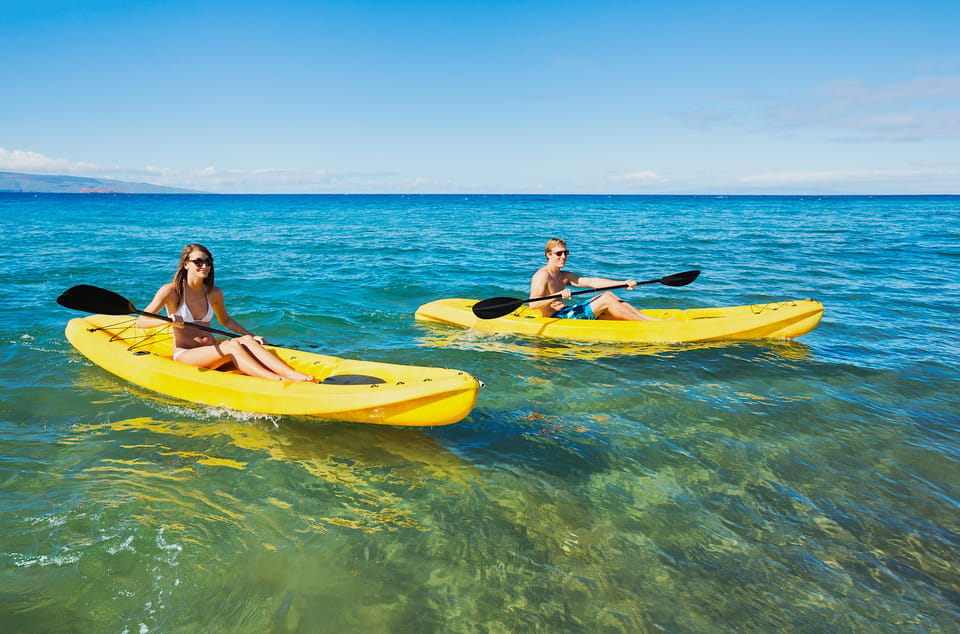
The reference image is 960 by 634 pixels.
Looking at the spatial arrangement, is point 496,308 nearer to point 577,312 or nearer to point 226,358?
point 577,312

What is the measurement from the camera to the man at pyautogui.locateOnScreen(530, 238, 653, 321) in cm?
748

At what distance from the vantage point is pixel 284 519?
11.6 ft

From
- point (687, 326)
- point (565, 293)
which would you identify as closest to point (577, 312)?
point (565, 293)

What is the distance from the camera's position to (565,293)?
291 inches

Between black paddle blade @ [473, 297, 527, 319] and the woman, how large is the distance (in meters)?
3.09

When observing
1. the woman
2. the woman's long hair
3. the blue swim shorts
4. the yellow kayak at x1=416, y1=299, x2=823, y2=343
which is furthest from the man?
the woman's long hair

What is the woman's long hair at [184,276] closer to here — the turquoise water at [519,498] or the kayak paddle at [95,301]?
the kayak paddle at [95,301]

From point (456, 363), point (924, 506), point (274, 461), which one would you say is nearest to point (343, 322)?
point (456, 363)

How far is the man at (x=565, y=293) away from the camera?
7.48 m

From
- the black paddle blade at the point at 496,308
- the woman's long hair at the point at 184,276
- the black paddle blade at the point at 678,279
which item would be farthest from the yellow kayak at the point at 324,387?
the black paddle blade at the point at 678,279

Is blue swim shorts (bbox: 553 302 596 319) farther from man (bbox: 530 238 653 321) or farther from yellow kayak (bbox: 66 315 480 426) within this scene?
yellow kayak (bbox: 66 315 480 426)

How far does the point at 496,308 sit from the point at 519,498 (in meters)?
3.98

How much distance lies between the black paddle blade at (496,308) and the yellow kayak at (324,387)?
275cm

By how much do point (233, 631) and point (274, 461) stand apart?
5.48ft
